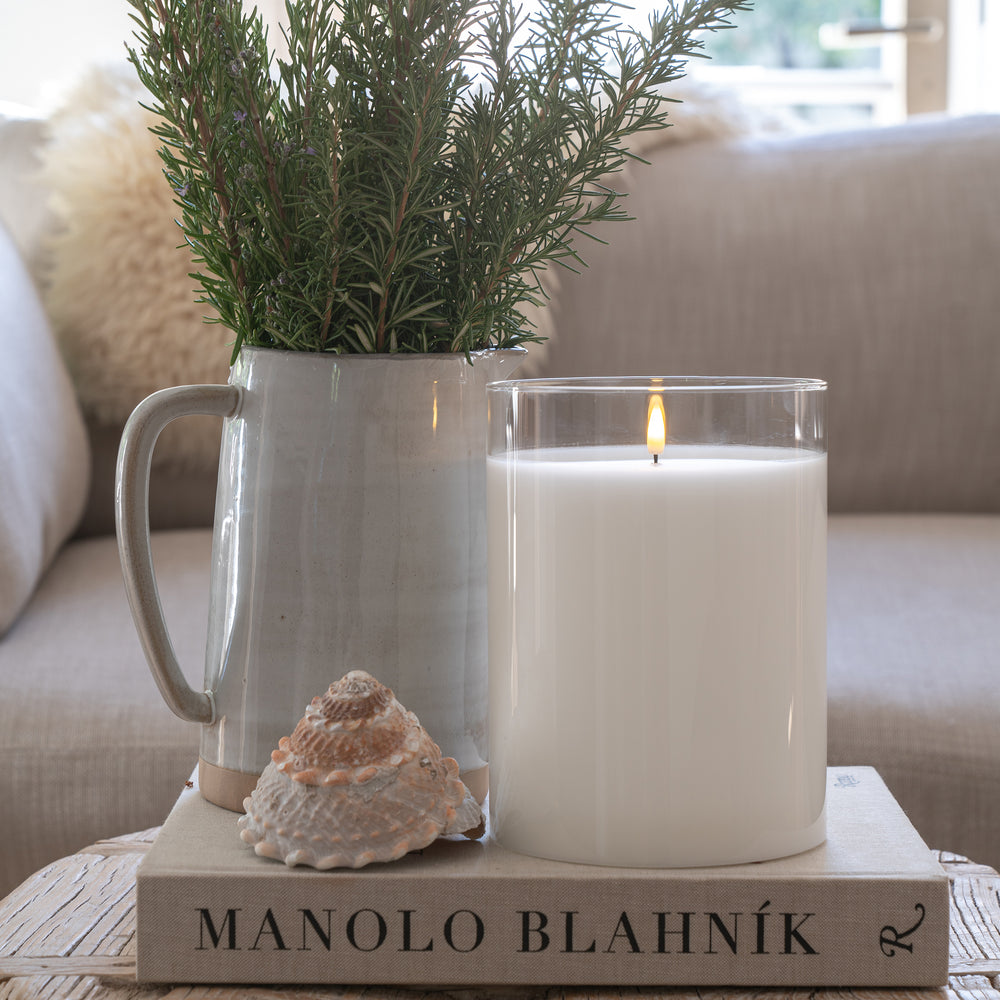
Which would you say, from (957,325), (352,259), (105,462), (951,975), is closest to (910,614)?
(957,325)

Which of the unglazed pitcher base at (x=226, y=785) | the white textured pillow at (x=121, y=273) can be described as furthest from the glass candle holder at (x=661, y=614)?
the white textured pillow at (x=121, y=273)

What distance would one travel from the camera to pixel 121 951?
1.62 feet

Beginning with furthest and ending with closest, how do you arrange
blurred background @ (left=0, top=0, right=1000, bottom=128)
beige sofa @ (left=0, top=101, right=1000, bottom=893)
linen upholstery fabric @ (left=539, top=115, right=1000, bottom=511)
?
blurred background @ (left=0, top=0, right=1000, bottom=128) → linen upholstery fabric @ (left=539, top=115, right=1000, bottom=511) → beige sofa @ (left=0, top=101, right=1000, bottom=893)

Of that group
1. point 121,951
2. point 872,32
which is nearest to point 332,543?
point 121,951

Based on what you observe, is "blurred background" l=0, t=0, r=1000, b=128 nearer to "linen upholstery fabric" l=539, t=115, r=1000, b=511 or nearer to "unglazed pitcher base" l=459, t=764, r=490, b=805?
"linen upholstery fabric" l=539, t=115, r=1000, b=511

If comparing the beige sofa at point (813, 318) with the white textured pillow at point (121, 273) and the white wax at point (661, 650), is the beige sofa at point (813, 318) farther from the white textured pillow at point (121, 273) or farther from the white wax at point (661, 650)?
the white wax at point (661, 650)

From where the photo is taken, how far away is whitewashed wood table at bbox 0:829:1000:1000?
439mm

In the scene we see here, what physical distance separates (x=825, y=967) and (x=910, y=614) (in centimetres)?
77

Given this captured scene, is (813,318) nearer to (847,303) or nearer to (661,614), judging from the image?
(847,303)

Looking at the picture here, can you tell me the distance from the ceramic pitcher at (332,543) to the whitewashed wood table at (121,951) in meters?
0.08

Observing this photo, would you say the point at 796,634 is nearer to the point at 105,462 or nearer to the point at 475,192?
the point at 475,192

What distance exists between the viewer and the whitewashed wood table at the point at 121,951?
44 cm

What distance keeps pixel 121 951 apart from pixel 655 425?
326mm

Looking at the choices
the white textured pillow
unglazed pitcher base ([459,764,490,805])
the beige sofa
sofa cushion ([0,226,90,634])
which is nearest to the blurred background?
the beige sofa
